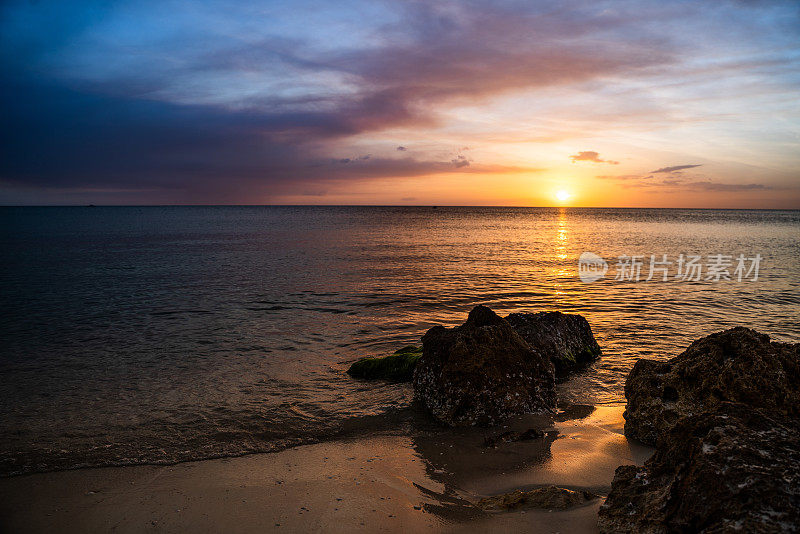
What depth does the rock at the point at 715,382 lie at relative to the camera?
5578 mm

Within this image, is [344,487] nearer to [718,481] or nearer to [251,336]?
[718,481]

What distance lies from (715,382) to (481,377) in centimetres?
306

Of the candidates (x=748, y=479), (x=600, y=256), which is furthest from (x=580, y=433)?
(x=600, y=256)

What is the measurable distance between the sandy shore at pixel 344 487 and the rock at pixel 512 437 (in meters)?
0.10

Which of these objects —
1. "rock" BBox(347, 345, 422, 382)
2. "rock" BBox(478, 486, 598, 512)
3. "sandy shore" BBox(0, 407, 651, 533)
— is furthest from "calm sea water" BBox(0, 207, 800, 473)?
"rock" BBox(478, 486, 598, 512)

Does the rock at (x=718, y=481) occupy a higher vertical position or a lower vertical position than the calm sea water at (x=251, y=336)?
higher

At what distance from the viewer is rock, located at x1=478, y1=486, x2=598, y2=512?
186 inches

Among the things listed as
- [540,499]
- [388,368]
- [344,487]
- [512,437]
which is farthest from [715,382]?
[388,368]

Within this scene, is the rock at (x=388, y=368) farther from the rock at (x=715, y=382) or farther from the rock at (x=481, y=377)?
the rock at (x=715, y=382)

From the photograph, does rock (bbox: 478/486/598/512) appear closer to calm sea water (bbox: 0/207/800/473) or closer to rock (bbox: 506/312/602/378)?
calm sea water (bbox: 0/207/800/473)

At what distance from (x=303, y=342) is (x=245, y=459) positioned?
600 centimetres

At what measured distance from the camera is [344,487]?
5457 millimetres

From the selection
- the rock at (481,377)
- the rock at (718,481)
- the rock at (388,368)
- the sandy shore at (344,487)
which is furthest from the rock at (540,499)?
the rock at (388,368)

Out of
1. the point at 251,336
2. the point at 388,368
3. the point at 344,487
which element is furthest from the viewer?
the point at 251,336
